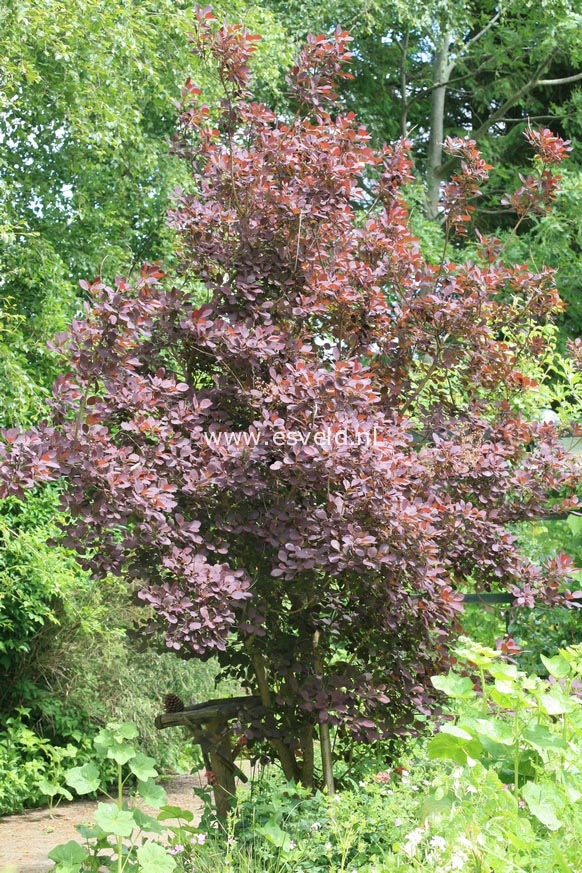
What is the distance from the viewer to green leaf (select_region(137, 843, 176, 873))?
9.54 feet

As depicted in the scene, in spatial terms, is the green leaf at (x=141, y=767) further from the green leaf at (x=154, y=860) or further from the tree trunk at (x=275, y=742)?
the tree trunk at (x=275, y=742)

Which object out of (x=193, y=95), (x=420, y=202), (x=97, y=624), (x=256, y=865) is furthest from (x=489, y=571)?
(x=420, y=202)

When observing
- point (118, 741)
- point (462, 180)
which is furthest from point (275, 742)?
point (462, 180)

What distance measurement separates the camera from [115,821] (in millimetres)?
3033

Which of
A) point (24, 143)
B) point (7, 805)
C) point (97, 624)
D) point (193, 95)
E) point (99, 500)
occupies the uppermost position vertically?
point (24, 143)

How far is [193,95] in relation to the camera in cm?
366

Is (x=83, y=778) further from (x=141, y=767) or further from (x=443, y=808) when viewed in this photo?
(x=443, y=808)

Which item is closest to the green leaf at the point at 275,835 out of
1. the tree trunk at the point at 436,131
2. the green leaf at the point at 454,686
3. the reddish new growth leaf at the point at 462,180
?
the green leaf at the point at 454,686

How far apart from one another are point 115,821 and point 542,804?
1419 mm

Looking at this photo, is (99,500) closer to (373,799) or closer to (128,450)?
(128,450)

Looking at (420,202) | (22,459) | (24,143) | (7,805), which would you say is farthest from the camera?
(420,202)

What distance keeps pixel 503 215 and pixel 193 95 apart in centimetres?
958

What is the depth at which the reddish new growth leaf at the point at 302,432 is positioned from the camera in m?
3.00

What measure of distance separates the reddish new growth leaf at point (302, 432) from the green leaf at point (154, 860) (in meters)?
0.53
